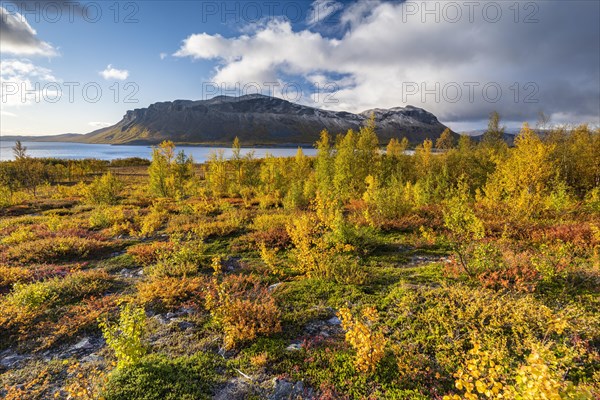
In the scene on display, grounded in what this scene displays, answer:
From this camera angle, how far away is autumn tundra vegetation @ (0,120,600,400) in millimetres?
5230

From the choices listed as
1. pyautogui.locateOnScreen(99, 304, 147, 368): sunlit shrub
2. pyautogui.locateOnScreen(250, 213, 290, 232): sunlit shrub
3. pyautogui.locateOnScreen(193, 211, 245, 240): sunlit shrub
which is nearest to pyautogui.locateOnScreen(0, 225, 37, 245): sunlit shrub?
pyautogui.locateOnScreen(193, 211, 245, 240): sunlit shrub

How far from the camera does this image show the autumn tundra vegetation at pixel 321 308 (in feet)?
17.2

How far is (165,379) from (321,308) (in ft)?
13.8

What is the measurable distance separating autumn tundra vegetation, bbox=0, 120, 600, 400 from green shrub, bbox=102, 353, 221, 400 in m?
0.03

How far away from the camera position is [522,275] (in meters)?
8.20

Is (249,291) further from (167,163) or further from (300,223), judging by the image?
(167,163)

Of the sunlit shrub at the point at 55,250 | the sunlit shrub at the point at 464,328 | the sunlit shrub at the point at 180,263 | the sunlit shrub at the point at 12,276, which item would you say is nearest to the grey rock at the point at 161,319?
the sunlit shrub at the point at 180,263

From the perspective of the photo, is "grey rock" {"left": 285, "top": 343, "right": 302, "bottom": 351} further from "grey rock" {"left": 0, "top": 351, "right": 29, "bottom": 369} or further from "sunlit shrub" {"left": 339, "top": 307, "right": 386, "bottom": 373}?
"grey rock" {"left": 0, "top": 351, "right": 29, "bottom": 369}

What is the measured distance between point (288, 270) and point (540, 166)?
17.3 metres

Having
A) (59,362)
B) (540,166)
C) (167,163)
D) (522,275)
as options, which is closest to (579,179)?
(540,166)

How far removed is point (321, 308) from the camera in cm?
795

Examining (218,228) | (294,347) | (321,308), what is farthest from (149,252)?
(294,347)

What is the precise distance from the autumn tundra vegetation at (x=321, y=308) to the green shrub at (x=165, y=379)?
1.1 inches

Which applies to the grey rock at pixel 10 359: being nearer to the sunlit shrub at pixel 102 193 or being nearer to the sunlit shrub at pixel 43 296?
the sunlit shrub at pixel 43 296
